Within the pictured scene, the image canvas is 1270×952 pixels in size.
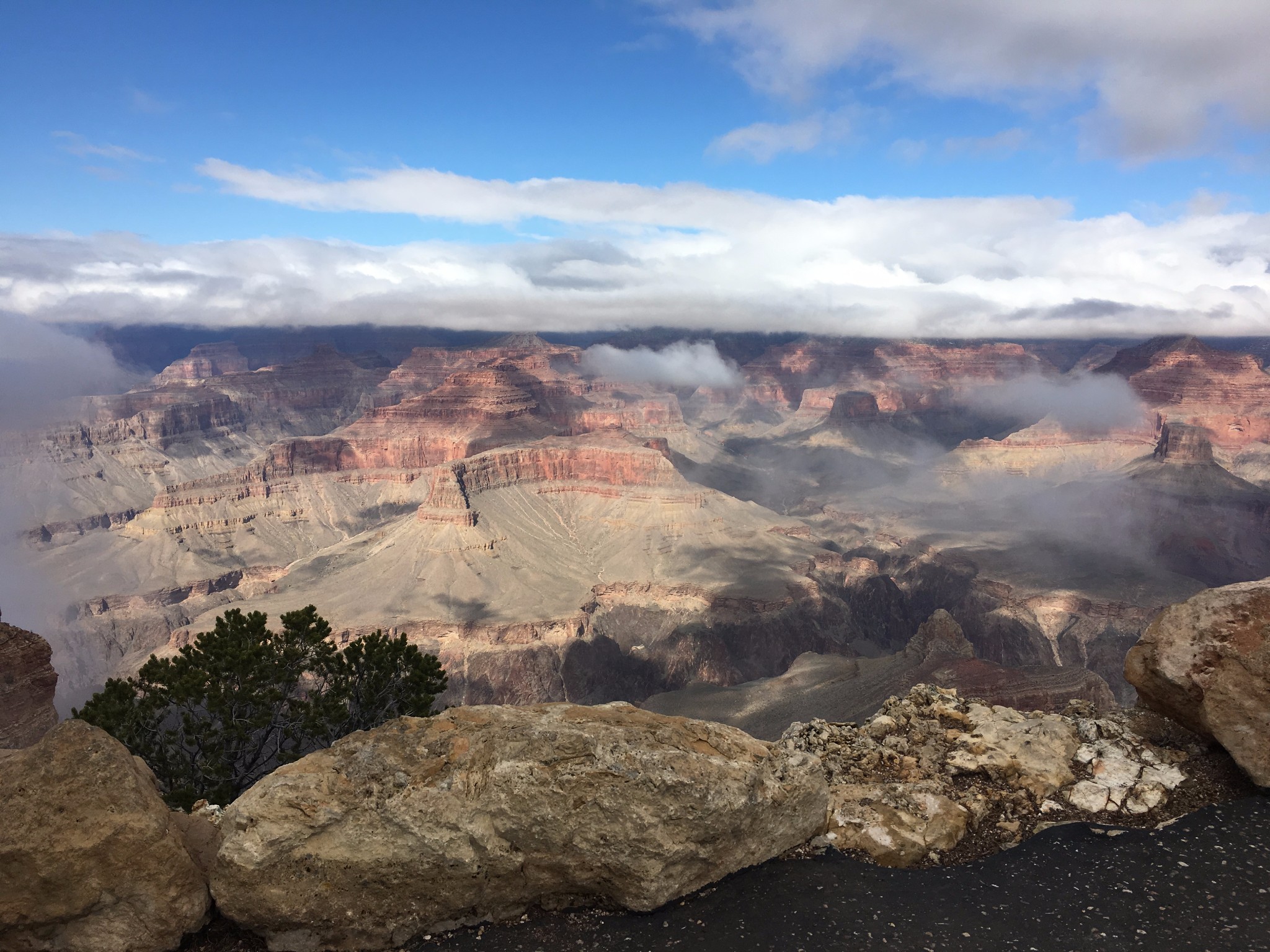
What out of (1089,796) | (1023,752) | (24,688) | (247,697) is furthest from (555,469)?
(1089,796)

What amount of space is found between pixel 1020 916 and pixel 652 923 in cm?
708

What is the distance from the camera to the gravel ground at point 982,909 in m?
13.5

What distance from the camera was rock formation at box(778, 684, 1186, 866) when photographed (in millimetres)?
17188

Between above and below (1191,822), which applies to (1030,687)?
below

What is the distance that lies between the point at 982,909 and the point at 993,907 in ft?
0.82

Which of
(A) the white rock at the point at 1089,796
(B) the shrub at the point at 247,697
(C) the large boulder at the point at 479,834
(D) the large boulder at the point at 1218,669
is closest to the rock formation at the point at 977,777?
(A) the white rock at the point at 1089,796

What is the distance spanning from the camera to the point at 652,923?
566 inches

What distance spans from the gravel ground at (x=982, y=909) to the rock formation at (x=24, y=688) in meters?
25.0

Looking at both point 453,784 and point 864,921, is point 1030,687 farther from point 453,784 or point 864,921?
point 453,784

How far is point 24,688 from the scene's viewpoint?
32.2 meters

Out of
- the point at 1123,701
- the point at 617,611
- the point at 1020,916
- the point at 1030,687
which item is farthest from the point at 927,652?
the point at 1020,916


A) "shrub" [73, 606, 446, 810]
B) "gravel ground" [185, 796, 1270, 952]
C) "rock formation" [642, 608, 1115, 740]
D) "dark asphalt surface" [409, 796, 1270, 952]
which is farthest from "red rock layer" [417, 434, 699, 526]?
"dark asphalt surface" [409, 796, 1270, 952]

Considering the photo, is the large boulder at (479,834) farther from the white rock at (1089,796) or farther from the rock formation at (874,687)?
the rock formation at (874,687)

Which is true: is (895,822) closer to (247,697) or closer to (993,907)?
(993,907)
